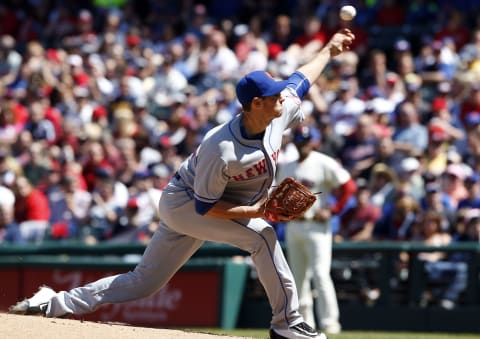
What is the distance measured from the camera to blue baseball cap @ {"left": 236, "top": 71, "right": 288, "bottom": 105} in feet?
20.6

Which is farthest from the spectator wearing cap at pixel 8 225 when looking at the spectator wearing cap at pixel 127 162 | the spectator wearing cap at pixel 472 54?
the spectator wearing cap at pixel 472 54

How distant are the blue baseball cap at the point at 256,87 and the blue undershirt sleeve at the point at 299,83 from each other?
592 millimetres

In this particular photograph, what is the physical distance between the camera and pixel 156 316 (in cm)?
1206

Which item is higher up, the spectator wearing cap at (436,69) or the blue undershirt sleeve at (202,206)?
the spectator wearing cap at (436,69)

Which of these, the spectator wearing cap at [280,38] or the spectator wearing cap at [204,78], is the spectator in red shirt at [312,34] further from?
the spectator wearing cap at [204,78]

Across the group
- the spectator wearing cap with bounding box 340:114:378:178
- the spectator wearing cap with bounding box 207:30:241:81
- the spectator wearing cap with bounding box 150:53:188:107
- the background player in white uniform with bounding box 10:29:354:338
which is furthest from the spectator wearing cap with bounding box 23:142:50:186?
the background player in white uniform with bounding box 10:29:354:338

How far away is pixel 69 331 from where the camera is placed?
21.2ft

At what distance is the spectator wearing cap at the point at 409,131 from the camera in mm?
12344

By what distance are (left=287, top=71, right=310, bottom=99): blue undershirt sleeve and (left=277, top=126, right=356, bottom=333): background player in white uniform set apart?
10.3 ft

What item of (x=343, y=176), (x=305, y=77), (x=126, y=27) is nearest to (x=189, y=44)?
(x=126, y=27)

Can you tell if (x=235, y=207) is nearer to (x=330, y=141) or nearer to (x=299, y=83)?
(x=299, y=83)

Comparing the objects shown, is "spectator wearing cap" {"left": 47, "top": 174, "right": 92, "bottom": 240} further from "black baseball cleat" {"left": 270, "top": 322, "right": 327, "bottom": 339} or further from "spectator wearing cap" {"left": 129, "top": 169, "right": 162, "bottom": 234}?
"black baseball cleat" {"left": 270, "top": 322, "right": 327, "bottom": 339}

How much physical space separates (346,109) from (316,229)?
10.8ft

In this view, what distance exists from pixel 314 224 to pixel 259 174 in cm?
394
